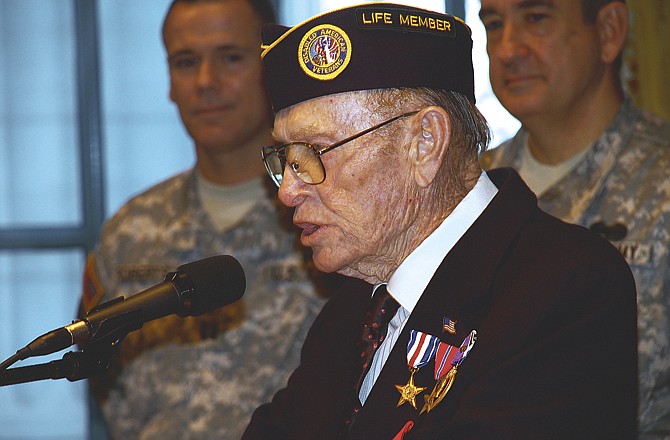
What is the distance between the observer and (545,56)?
2.56 meters

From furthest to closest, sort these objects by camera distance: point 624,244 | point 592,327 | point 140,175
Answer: point 140,175, point 624,244, point 592,327

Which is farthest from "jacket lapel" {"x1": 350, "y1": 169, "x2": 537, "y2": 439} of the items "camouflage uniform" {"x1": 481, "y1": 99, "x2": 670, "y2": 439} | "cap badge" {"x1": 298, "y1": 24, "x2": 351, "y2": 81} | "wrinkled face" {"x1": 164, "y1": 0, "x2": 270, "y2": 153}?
"wrinkled face" {"x1": 164, "y1": 0, "x2": 270, "y2": 153}

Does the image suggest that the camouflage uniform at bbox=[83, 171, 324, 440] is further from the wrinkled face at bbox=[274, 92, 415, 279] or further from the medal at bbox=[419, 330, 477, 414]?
the medal at bbox=[419, 330, 477, 414]

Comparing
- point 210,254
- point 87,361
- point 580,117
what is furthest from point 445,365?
point 210,254

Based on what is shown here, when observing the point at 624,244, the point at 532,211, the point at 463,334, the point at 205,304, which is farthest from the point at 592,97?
the point at 205,304

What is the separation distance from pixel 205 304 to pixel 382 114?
45 centimetres

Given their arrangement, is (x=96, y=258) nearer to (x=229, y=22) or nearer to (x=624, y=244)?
(x=229, y=22)

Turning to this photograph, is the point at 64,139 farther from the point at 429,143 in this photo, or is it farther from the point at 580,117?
the point at 429,143

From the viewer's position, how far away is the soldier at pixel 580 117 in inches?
96.7

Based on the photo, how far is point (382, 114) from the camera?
5.45 ft

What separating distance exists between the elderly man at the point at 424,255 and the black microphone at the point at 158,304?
0.85 ft

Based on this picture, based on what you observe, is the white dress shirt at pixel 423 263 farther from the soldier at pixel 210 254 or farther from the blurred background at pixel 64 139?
the blurred background at pixel 64 139

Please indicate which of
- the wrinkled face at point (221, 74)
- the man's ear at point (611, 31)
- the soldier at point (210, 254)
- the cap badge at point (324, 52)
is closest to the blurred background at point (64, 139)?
the soldier at point (210, 254)

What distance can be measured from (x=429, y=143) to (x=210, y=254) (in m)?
1.44
